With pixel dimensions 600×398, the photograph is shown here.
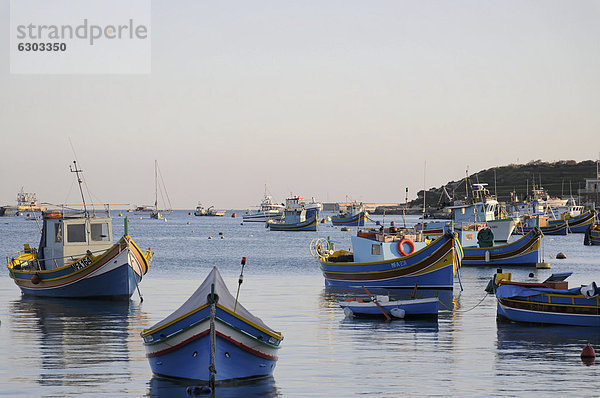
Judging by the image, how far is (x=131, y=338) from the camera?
29047 millimetres

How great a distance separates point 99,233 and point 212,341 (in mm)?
21836

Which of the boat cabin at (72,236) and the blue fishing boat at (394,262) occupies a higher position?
the boat cabin at (72,236)

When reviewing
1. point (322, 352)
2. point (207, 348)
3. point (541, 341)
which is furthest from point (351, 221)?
point (207, 348)

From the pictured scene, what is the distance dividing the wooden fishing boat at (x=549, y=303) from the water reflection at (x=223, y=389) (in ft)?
41.5

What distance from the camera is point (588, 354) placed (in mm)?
25016

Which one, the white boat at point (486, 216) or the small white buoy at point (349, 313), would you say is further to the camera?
the white boat at point (486, 216)

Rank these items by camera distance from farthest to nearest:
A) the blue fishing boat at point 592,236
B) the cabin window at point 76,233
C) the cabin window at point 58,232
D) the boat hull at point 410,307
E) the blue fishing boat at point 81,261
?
the blue fishing boat at point 592,236, the cabin window at point 76,233, the cabin window at point 58,232, the blue fishing boat at point 81,261, the boat hull at point 410,307

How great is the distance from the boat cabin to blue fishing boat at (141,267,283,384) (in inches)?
→ 757

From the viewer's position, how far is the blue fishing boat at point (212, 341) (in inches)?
782

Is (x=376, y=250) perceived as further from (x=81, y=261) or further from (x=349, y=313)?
(x=81, y=261)

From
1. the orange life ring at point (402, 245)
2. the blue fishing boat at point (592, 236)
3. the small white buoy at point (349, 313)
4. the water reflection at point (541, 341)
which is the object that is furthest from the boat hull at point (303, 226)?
the water reflection at point (541, 341)

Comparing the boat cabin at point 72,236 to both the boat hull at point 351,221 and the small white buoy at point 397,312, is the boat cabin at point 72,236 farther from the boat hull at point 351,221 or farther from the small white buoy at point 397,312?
the boat hull at point 351,221

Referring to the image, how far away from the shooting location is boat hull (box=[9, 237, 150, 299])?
38.0 metres

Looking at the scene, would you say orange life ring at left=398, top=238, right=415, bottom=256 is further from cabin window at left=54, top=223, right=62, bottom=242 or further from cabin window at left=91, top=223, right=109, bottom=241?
cabin window at left=54, top=223, right=62, bottom=242
